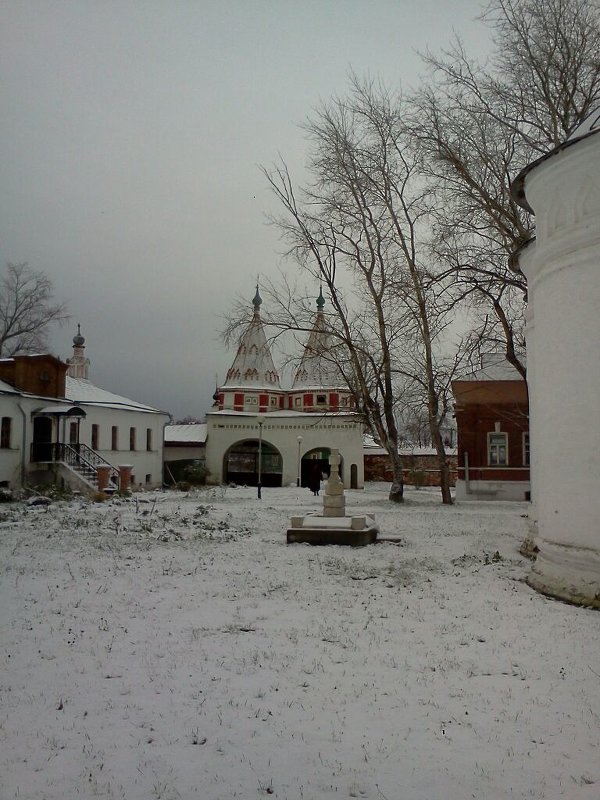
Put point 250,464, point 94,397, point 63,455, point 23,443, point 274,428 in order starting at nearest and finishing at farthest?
point 23,443
point 63,455
point 94,397
point 274,428
point 250,464

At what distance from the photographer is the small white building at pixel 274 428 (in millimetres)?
43062

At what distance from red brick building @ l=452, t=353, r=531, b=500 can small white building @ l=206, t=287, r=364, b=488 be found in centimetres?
1041

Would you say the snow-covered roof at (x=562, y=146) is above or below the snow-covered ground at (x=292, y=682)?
above

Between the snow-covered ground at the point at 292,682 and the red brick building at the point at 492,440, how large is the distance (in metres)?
21.4

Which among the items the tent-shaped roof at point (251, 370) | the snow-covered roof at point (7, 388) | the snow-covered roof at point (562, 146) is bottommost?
the snow-covered roof at point (7, 388)

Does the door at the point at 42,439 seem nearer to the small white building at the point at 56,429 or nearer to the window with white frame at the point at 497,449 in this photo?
the small white building at the point at 56,429

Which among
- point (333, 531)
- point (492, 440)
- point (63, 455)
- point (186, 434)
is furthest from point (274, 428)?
point (333, 531)

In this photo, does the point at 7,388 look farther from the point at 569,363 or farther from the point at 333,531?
the point at 569,363

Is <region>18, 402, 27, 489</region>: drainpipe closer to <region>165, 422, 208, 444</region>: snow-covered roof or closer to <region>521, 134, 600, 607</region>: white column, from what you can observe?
<region>165, 422, 208, 444</region>: snow-covered roof

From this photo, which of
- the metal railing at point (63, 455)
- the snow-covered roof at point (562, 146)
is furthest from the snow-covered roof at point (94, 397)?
the snow-covered roof at point (562, 146)

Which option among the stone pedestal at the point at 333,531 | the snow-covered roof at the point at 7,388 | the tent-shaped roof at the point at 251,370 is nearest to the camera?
the stone pedestal at the point at 333,531

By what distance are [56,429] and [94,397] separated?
5.62 meters

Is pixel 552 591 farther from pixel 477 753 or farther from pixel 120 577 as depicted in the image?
pixel 120 577

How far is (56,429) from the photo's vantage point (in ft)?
102
